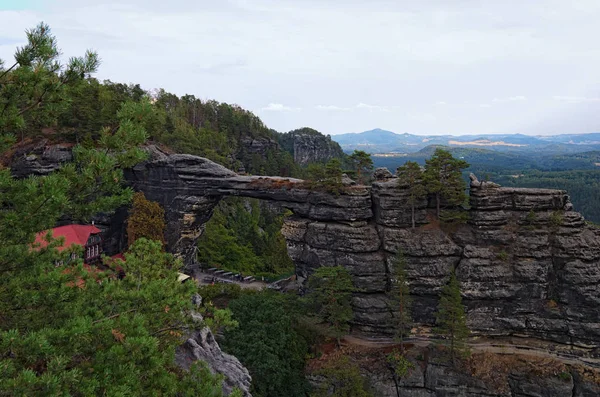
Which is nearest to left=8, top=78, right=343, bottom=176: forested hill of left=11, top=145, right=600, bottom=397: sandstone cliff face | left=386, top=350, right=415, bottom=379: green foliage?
left=11, top=145, right=600, bottom=397: sandstone cliff face

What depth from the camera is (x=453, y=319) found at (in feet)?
75.3

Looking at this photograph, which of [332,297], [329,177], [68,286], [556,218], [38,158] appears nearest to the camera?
[68,286]

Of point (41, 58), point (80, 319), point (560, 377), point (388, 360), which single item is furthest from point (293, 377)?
point (41, 58)

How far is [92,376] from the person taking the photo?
21.3 ft

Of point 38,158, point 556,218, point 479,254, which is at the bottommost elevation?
point 479,254

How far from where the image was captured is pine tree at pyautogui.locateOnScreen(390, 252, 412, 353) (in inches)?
957

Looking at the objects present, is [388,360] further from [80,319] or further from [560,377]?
[80,319]

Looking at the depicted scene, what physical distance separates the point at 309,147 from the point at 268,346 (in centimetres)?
8240

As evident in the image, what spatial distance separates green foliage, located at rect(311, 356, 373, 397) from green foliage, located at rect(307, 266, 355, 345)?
2581 millimetres

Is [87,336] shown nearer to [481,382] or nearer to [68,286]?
[68,286]

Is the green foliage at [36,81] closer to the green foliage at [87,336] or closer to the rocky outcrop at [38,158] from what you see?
the green foliage at [87,336]

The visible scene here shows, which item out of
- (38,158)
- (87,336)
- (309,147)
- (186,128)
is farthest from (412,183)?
(309,147)

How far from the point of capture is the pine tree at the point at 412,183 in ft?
84.9

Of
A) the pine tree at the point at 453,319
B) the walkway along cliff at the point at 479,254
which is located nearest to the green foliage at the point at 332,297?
the walkway along cliff at the point at 479,254
